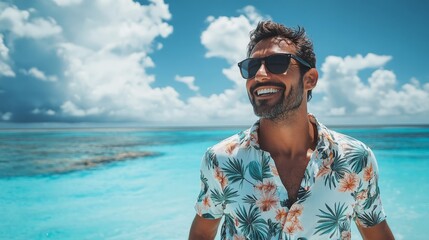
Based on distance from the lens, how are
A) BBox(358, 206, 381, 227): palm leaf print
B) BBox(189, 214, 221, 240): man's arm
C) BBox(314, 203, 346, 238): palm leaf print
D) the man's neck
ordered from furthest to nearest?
the man's neck < BBox(189, 214, 221, 240): man's arm < BBox(358, 206, 381, 227): palm leaf print < BBox(314, 203, 346, 238): palm leaf print

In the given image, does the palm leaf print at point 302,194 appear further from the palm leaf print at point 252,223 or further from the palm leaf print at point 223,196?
the palm leaf print at point 223,196

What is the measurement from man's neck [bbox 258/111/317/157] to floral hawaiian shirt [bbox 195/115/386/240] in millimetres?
178

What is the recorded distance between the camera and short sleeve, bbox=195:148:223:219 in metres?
1.75

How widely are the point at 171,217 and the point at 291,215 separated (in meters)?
6.83

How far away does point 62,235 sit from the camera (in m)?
6.95

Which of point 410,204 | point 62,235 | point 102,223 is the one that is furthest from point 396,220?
point 62,235

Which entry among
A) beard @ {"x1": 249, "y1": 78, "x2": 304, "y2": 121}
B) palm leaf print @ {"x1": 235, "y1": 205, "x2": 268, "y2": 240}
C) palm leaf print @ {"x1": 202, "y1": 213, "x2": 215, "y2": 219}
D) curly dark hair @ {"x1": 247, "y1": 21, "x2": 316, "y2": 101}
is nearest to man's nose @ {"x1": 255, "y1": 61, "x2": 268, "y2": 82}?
beard @ {"x1": 249, "y1": 78, "x2": 304, "y2": 121}

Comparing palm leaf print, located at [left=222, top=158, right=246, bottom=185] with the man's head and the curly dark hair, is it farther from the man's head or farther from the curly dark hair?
the curly dark hair

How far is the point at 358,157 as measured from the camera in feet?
5.49

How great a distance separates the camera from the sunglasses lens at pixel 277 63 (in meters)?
1.87

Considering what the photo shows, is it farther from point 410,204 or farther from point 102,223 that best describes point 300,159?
point 410,204

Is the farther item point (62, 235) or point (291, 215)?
point (62, 235)

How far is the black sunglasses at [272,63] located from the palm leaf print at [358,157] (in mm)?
630

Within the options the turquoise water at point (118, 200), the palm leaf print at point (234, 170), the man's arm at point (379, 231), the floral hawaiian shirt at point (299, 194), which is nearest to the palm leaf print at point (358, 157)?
the floral hawaiian shirt at point (299, 194)
